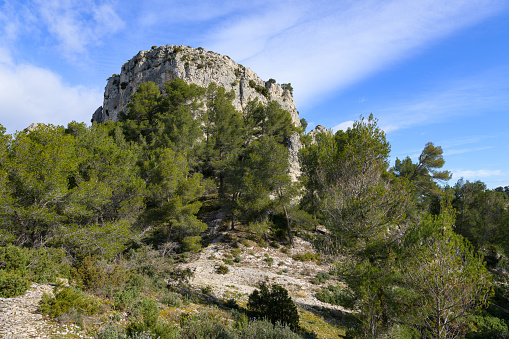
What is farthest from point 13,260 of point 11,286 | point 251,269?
point 251,269

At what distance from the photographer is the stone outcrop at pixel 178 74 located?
48.1 m

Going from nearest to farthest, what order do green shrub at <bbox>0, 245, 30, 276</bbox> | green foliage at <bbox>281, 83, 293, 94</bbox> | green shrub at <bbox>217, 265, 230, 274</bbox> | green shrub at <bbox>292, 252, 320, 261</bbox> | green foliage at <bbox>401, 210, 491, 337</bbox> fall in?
green foliage at <bbox>401, 210, 491, 337</bbox> < green shrub at <bbox>0, 245, 30, 276</bbox> < green shrub at <bbox>217, 265, 230, 274</bbox> < green shrub at <bbox>292, 252, 320, 261</bbox> < green foliage at <bbox>281, 83, 293, 94</bbox>

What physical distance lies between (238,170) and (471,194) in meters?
38.8

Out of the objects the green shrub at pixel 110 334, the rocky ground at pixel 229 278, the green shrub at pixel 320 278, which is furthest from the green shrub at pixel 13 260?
the green shrub at pixel 320 278

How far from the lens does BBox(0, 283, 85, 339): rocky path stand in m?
5.83

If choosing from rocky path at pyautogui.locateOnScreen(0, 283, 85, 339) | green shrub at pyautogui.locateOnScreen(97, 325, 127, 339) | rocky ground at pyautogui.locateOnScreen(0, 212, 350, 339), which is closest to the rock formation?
rocky ground at pyautogui.locateOnScreen(0, 212, 350, 339)

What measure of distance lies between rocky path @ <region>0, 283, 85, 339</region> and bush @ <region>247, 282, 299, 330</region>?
7.14m

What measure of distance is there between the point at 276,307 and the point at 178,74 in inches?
1828

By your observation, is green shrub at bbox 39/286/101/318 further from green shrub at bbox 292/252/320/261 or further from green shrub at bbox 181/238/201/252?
green shrub at bbox 292/252/320/261

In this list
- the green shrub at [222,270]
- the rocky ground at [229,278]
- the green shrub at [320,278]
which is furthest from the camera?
the green shrub at [320,278]

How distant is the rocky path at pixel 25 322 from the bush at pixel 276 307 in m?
7.14

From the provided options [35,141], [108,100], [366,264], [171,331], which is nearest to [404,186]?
[366,264]

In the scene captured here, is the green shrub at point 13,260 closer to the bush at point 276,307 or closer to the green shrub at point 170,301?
the green shrub at point 170,301

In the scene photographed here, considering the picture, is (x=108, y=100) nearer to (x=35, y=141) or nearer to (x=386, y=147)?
(x=35, y=141)
